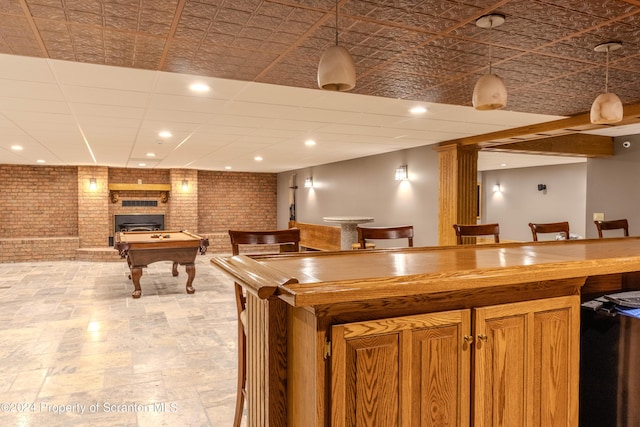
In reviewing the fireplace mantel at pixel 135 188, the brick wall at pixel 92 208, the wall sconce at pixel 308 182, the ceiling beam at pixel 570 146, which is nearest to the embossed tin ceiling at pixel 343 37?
the ceiling beam at pixel 570 146

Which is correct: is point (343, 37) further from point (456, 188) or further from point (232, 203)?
point (232, 203)

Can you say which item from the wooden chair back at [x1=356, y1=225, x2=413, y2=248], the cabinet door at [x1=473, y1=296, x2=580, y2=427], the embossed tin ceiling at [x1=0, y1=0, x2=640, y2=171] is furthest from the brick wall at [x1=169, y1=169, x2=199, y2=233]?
the cabinet door at [x1=473, y1=296, x2=580, y2=427]

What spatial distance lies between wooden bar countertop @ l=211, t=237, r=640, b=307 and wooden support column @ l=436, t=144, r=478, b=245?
4.31 m

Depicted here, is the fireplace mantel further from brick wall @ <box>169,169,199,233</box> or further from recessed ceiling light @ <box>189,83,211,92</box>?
recessed ceiling light @ <box>189,83,211,92</box>

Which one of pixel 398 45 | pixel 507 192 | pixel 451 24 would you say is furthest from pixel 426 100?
pixel 507 192

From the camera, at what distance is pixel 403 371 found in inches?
54.4

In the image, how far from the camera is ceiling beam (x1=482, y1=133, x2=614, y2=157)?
650cm

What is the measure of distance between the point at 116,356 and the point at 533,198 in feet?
33.5

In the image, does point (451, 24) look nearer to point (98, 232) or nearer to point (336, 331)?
point (336, 331)

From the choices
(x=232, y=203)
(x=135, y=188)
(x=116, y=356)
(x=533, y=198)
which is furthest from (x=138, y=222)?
(x=533, y=198)

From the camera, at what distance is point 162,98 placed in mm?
3904

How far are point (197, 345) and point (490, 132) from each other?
4.49 meters

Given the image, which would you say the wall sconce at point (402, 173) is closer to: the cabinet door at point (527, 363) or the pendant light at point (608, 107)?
the pendant light at point (608, 107)

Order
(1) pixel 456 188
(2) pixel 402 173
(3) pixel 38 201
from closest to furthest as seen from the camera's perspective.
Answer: (1) pixel 456 188 < (2) pixel 402 173 < (3) pixel 38 201
